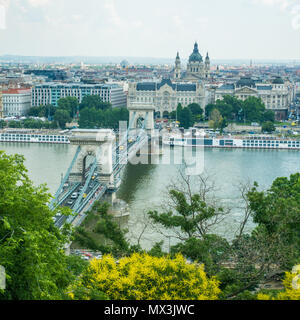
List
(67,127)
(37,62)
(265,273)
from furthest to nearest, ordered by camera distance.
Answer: (37,62), (67,127), (265,273)

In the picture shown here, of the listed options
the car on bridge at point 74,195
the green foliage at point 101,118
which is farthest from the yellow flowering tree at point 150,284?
the green foliage at point 101,118

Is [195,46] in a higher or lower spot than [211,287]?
higher

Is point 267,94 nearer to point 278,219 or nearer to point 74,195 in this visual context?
point 74,195

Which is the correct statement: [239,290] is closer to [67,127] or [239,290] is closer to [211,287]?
[211,287]

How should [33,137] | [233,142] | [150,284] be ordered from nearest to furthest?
[150,284], [233,142], [33,137]

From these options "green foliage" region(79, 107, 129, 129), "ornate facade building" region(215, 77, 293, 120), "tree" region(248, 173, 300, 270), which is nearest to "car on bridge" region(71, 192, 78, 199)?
"tree" region(248, 173, 300, 270)

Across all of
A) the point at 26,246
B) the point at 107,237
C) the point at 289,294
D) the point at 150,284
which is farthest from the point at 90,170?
the point at 289,294
